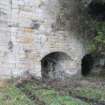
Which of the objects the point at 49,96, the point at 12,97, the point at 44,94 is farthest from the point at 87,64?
the point at 12,97

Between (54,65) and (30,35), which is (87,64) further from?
(30,35)

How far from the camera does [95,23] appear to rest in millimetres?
8242

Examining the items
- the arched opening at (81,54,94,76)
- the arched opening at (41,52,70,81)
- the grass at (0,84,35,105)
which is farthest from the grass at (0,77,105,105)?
the arched opening at (81,54,94,76)

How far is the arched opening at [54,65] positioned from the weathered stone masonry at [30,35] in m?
0.29

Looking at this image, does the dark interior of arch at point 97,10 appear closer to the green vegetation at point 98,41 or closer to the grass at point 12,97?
the green vegetation at point 98,41

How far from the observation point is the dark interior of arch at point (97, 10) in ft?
27.1

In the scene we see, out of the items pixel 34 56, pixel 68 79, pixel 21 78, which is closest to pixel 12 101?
pixel 21 78

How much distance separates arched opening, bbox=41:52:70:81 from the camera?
336 inches

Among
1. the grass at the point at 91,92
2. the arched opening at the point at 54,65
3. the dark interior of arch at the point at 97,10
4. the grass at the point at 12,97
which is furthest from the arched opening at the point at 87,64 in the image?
the grass at the point at 12,97

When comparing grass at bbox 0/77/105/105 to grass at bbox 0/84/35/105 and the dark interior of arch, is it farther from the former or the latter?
the dark interior of arch

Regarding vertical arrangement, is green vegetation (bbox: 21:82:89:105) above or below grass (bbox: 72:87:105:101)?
above

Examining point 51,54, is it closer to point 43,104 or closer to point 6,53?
point 6,53

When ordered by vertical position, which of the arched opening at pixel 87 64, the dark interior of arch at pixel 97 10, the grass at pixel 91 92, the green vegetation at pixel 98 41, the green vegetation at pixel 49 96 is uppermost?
the dark interior of arch at pixel 97 10

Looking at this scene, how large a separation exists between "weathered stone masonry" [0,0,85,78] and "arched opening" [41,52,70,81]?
29 cm
